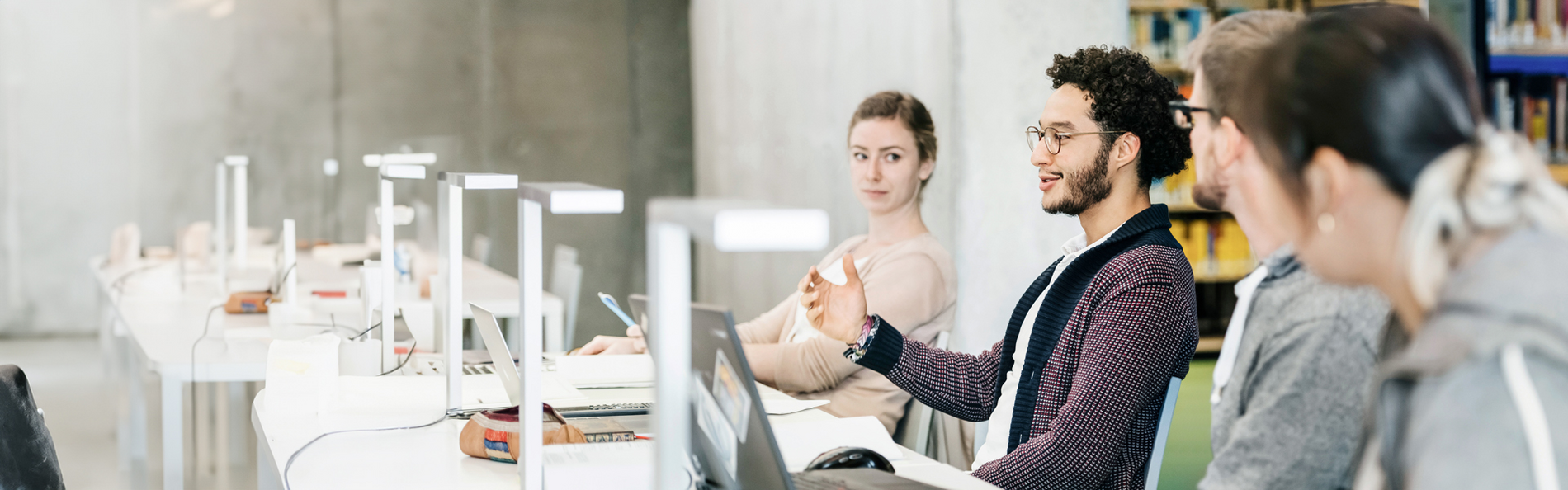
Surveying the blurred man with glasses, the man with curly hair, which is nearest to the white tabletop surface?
the man with curly hair

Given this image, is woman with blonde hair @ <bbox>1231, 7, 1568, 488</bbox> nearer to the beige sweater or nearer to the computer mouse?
the computer mouse

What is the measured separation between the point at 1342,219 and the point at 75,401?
5.15 metres

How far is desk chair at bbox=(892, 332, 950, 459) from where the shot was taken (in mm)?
2215

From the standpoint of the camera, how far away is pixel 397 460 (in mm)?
1495

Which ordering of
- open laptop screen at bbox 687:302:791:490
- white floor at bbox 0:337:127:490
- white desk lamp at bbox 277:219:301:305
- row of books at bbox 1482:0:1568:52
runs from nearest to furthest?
open laptop screen at bbox 687:302:791:490 → white desk lamp at bbox 277:219:301:305 → row of books at bbox 1482:0:1568:52 → white floor at bbox 0:337:127:490

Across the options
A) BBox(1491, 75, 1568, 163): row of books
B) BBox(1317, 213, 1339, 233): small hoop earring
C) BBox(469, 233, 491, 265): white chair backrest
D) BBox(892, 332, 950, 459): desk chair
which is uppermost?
BBox(1491, 75, 1568, 163): row of books

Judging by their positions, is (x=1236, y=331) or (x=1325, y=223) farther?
(x=1236, y=331)

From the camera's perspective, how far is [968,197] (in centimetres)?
Result: 280

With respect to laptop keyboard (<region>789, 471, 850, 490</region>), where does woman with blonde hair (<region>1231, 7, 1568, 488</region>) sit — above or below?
above

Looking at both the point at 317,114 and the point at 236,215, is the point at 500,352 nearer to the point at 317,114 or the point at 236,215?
the point at 236,215

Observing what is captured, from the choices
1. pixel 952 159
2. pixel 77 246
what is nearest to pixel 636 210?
pixel 77 246

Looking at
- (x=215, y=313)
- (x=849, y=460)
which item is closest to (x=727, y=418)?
(x=849, y=460)

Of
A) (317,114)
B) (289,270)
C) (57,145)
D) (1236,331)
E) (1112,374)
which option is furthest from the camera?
(317,114)

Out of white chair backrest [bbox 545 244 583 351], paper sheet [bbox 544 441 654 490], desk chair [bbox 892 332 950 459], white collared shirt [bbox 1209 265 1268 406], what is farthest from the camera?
white chair backrest [bbox 545 244 583 351]
